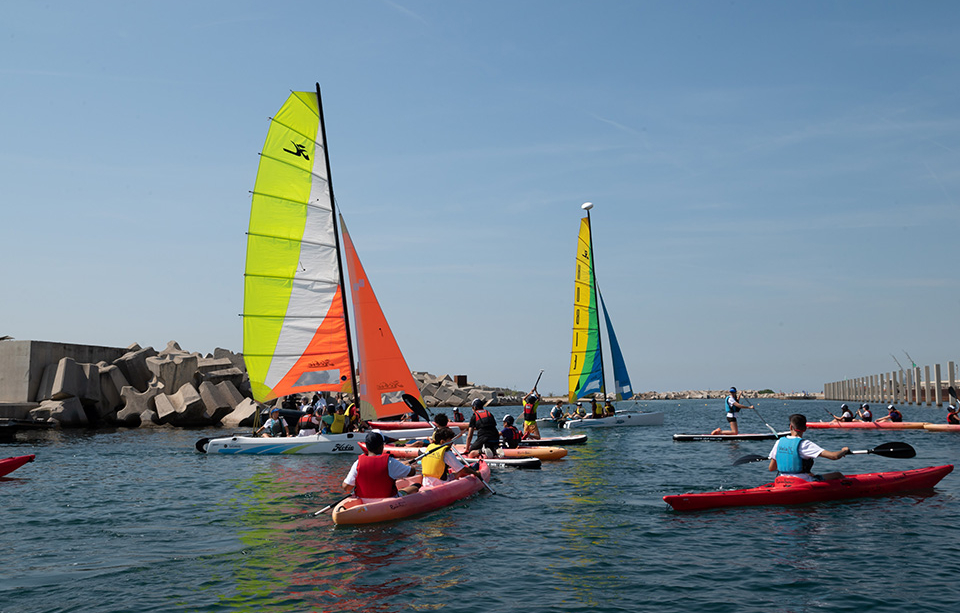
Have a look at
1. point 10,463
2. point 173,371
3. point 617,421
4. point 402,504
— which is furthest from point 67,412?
point 402,504

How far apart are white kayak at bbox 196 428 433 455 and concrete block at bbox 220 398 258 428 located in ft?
58.8

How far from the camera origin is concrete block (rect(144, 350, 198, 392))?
46969 millimetres

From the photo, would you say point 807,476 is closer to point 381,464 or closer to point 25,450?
point 381,464

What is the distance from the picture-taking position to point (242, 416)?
42656 mm

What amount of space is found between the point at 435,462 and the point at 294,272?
11702 millimetres

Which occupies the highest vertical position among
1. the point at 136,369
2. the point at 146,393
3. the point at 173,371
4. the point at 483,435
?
the point at 136,369

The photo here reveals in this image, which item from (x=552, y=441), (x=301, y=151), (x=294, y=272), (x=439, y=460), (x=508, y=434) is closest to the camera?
(x=439, y=460)

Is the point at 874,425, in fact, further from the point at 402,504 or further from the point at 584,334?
the point at 402,504

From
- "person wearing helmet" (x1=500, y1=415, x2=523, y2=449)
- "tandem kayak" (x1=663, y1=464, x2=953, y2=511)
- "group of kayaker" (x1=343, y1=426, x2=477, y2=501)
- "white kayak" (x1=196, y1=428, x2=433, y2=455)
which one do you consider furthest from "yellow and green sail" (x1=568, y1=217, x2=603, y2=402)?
"group of kayaker" (x1=343, y1=426, x2=477, y2=501)

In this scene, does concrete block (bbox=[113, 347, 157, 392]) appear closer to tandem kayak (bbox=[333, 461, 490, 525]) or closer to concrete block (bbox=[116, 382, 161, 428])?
concrete block (bbox=[116, 382, 161, 428])

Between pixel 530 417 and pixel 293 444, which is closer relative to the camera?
pixel 293 444

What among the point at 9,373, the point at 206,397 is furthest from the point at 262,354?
the point at 9,373

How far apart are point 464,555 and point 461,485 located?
4.78 meters

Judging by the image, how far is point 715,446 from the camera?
27.4m
